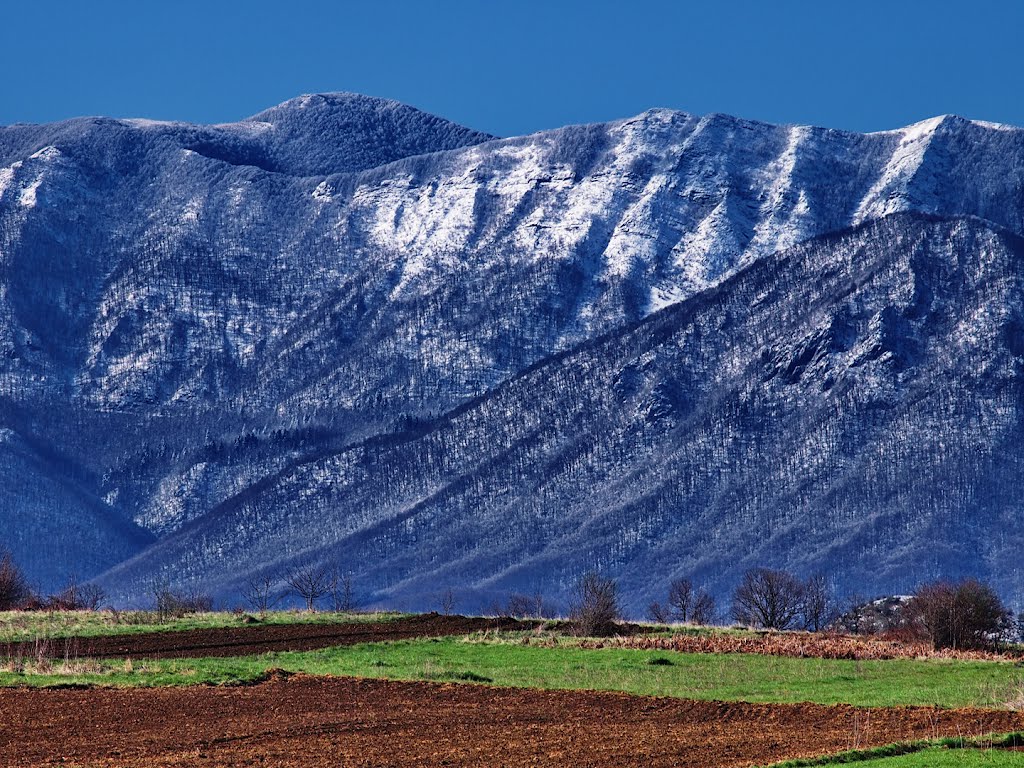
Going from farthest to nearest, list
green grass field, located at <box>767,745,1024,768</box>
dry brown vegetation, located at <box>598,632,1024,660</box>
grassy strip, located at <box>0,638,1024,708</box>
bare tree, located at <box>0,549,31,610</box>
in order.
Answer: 1. bare tree, located at <box>0,549,31,610</box>
2. dry brown vegetation, located at <box>598,632,1024,660</box>
3. grassy strip, located at <box>0,638,1024,708</box>
4. green grass field, located at <box>767,745,1024,768</box>

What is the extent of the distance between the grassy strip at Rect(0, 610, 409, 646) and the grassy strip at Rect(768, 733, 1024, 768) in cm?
4460

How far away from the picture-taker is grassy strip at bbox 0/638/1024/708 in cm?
5872

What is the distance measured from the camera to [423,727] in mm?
49875

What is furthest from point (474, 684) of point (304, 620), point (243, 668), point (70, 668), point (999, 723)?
point (304, 620)

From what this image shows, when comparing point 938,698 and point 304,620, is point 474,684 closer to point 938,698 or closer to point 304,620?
point 938,698

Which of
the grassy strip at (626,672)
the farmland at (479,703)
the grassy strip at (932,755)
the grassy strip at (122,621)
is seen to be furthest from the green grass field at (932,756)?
the grassy strip at (122,621)

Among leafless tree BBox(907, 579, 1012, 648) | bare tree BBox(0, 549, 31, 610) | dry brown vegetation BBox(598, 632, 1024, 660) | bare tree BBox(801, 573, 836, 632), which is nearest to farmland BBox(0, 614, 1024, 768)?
dry brown vegetation BBox(598, 632, 1024, 660)

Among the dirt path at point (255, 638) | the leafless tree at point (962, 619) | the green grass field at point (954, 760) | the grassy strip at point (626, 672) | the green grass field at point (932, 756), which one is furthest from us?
the leafless tree at point (962, 619)

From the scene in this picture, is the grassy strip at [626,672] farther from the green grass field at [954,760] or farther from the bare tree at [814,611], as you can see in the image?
the bare tree at [814,611]

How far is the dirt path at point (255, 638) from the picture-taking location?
7594 cm

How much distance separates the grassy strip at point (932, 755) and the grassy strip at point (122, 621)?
4460 cm

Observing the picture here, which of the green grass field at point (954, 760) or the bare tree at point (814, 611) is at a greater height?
the bare tree at point (814, 611)

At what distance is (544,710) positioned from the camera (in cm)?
5388

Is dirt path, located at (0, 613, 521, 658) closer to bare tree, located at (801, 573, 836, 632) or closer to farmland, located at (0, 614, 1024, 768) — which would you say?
farmland, located at (0, 614, 1024, 768)
